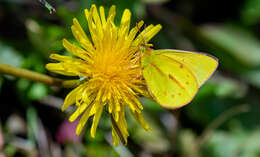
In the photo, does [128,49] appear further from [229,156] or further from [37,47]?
[229,156]

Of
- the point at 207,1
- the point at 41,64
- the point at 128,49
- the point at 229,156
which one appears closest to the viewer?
the point at 128,49

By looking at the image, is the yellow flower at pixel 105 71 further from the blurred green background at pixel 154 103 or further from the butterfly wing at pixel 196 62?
the blurred green background at pixel 154 103

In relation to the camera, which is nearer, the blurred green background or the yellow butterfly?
the yellow butterfly

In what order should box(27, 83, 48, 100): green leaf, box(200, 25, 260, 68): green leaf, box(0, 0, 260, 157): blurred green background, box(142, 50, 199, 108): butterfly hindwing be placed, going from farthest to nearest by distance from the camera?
box(200, 25, 260, 68): green leaf
box(0, 0, 260, 157): blurred green background
box(27, 83, 48, 100): green leaf
box(142, 50, 199, 108): butterfly hindwing

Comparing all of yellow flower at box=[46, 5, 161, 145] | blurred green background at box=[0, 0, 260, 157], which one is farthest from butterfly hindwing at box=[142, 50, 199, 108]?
blurred green background at box=[0, 0, 260, 157]

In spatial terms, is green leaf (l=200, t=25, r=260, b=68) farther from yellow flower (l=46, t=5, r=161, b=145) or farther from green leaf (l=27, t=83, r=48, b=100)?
green leaf (l=27, t=83, r=48, b=100)

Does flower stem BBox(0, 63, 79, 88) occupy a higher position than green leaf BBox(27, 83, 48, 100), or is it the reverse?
flower stem BBox(0, 63, 79, 88)

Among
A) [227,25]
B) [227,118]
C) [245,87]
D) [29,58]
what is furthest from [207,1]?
[29,58]
